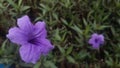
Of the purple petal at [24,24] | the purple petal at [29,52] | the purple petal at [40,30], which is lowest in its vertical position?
the purple petal at [29,52]

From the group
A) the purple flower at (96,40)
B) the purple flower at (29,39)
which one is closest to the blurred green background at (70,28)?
the purple flower at (96,40)

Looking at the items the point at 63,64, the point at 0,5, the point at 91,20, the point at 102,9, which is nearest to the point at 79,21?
the point at 91,20

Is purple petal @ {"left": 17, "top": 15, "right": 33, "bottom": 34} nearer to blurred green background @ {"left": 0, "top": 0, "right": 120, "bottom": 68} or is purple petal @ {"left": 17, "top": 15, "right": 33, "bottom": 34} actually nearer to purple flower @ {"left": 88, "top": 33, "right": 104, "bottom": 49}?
blurred green background @ {"left": 0, "top": 0, "right": 120, "bottom": 68}

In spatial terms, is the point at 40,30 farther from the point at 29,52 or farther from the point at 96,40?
the point at 96,40

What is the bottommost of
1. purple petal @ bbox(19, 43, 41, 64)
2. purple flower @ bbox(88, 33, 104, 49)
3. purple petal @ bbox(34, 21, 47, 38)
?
purple flower @ bbox(88, 33, 104, 49)

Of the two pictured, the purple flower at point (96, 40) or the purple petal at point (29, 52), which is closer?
the purple petal at point (29, 52)

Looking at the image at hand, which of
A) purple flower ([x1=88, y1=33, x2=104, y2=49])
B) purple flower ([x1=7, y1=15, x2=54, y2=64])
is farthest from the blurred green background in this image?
purple flower ([x1=7, y1=15, x2=54, y2=64])

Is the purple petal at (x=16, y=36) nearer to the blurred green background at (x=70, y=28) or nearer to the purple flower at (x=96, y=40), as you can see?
the blurred green background at (x=70, y=28)

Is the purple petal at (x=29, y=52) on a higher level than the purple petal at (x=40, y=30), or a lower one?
lower
